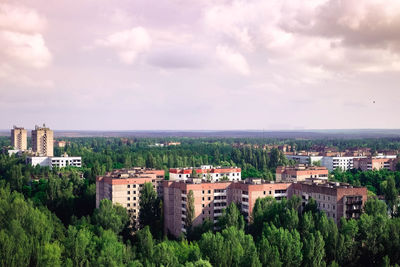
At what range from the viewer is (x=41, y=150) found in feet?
407

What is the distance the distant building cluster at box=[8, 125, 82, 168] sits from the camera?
103444mm

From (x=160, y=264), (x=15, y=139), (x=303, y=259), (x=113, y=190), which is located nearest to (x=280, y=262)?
(x=303, y=259)

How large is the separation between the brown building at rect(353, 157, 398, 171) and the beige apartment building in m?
72.5

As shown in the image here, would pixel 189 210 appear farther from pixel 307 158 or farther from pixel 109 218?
pixel 307 158

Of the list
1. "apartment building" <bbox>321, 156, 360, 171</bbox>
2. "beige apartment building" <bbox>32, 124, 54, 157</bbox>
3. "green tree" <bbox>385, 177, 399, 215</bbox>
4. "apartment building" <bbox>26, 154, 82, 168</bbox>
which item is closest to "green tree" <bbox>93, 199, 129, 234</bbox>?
"green tree" <bbox>385, 177, 399, 215</bbox>

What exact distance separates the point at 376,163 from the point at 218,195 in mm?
60386

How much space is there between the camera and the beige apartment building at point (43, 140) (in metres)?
124

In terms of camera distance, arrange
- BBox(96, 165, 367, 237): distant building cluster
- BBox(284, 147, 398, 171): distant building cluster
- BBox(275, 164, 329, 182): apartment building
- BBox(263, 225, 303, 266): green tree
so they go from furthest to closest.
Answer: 1. BBox(284, 147, 398, 171): distant building cluster
2. BBox(275, 164, 329, 182): apartment building
3. BBox(96, 165, 367, 237): distant building cluster
4. BBox(263, 225, 303, 266): green tree

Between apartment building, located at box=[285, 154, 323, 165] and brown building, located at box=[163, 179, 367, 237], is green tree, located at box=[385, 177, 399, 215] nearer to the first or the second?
brown building, located at box=[163, 179, 367, 237]

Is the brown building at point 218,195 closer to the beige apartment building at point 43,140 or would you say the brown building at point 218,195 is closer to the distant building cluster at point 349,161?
the distant building cluster at point 349,161

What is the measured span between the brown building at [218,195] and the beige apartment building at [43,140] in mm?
81082

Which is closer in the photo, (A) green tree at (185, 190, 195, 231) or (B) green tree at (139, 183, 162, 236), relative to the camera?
(A) green tree at (185, 190, 195, 231)

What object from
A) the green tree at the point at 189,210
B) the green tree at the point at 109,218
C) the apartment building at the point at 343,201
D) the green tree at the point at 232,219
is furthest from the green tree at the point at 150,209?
the apartment building at the point at 343,201

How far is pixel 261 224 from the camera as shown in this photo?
40562mm
